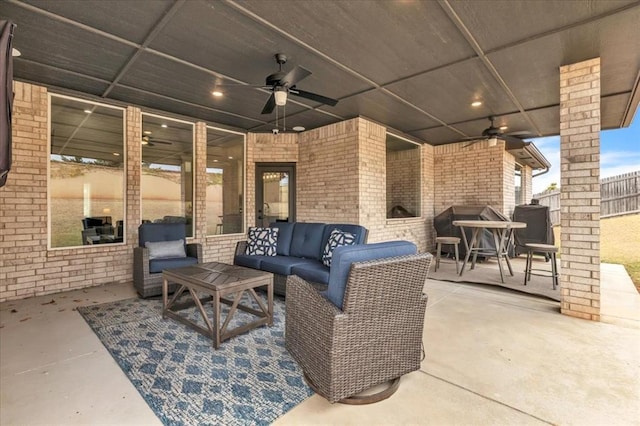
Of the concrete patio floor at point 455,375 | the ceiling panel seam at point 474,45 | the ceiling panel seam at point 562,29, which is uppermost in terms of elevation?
the ceiling panel seam at point 474,45

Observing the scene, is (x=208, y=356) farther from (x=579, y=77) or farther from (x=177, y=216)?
(x=579, y=77)

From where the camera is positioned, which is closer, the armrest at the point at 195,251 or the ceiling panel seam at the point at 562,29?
the ceiling panel seam at the point at 562,29

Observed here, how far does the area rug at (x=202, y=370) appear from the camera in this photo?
183 centimetres

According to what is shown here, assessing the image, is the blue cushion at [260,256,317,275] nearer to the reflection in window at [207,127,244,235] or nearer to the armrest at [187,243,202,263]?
the armrest at [187,243,202,263]

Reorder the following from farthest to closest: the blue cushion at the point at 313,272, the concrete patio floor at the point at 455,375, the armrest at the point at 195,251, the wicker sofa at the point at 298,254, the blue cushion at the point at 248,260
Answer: the armrest at the point at 195,251, the blue cushion at the point at 248,260, the wicker sofa at the point at 298,254, the blue cushion at the point at 313,272, the concrete patio floor at the point at 455,375

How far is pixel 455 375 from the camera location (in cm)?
223

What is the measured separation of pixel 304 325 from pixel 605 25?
3915mm

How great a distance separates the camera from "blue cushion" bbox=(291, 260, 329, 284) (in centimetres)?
355

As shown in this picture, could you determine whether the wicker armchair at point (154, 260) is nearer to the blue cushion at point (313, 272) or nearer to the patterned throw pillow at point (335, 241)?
the blue cushion at point (313, 272)

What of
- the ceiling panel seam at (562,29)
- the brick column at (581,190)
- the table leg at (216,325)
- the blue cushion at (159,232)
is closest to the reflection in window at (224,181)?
the blue cushion at (159,232)

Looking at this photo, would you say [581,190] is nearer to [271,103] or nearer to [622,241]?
[271,103]

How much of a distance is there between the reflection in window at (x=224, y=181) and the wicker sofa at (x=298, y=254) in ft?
5.51

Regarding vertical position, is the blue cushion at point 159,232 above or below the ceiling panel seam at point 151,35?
below

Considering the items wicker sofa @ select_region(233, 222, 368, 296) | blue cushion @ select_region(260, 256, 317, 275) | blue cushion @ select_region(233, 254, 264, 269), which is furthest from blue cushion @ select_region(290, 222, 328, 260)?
blue cushion @ select_region(233, 254, 264, 269)
